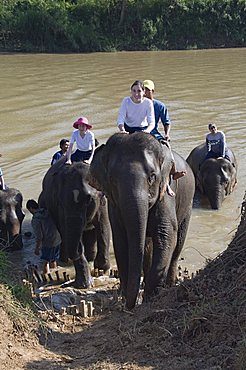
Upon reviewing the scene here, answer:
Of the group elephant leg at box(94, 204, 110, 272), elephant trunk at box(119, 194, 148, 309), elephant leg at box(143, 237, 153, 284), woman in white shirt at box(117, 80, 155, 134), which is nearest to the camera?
elephant trunk at box(119, 194, 148, 309)

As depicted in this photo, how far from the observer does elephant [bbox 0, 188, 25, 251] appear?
900cm

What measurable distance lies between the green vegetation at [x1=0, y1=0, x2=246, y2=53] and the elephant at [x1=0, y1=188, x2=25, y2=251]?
3308cm

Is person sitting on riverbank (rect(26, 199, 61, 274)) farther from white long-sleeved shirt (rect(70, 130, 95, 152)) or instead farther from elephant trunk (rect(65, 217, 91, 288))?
white long-sleeved shirt (rect(70, 130, 95, 152))

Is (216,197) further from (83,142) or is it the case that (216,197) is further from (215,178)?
(83,142)

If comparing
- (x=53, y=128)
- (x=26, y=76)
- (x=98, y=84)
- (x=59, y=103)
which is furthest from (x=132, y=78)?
(x=53, y=128)

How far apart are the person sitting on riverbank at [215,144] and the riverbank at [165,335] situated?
6.59 m

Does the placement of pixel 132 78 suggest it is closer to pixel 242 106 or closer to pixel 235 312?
pixel 242 106

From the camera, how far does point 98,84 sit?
25609mm

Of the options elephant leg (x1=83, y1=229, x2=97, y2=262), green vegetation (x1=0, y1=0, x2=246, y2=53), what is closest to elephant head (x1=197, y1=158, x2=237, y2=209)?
elephant leg (x1=83, y1=229, x2=97, y2=262)

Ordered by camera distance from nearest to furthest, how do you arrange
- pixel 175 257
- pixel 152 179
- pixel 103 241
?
pixel 152 179, pixel 175 257, pixel 103 241

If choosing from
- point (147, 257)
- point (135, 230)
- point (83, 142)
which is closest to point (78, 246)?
point (147, 257)

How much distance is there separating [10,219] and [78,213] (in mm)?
1610

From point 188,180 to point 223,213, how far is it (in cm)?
363

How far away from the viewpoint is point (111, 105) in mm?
20938
